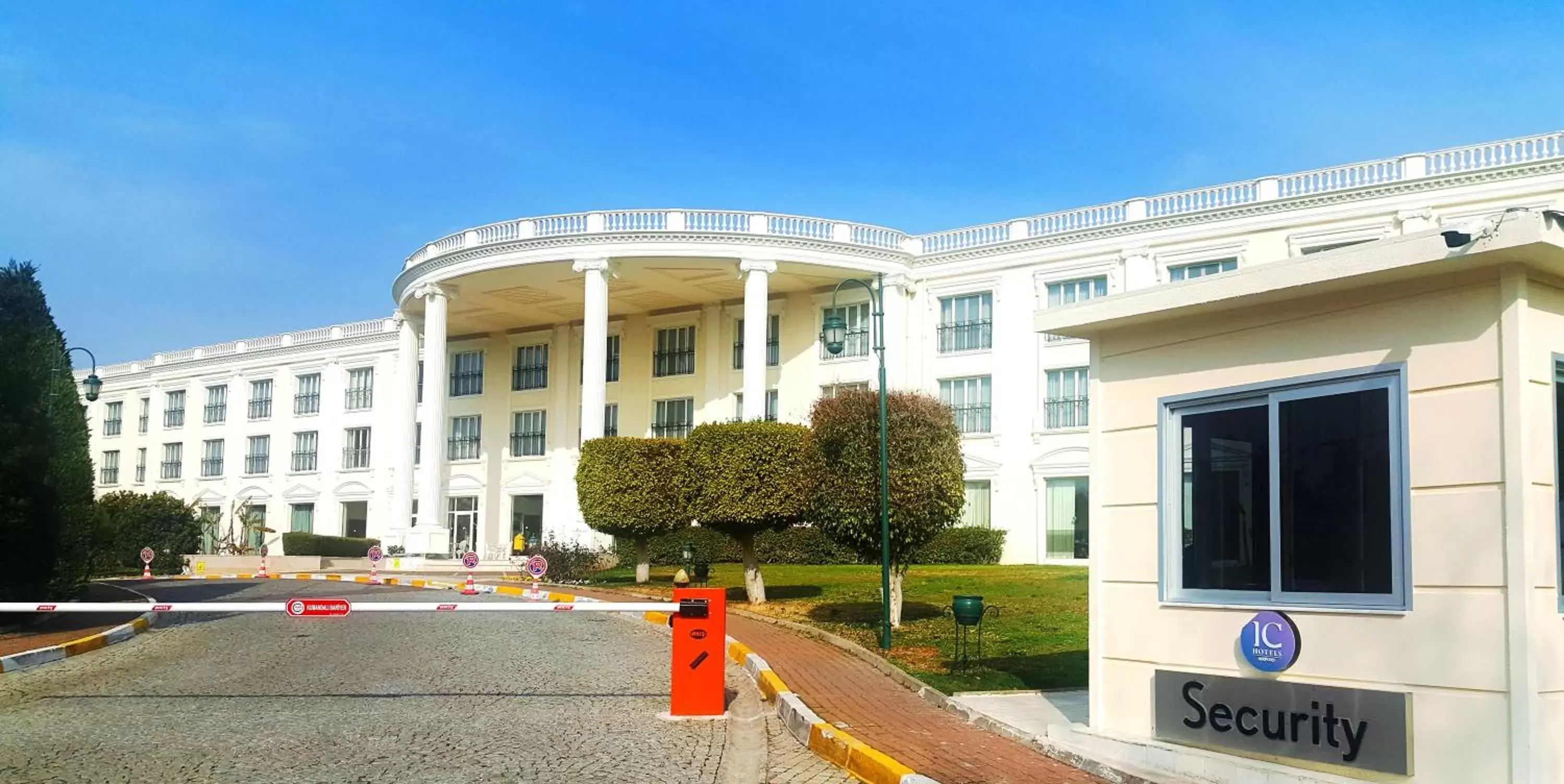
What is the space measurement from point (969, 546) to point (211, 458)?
44.0m

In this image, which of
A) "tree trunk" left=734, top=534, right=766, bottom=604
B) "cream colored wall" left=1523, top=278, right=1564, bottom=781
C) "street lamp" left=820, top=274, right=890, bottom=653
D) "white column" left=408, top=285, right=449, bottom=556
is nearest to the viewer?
"cream colored wall" left=1523, top=278, right=1564, bottom=781

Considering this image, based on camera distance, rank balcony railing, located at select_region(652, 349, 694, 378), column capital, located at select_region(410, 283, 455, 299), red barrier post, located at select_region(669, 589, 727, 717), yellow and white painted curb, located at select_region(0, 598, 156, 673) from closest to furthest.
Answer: red barrier post, located at select_region(669, 589, 727, 717)
yellow and white painted curb, located at select_region(0, 598, 156, 673)
column capital, located at select_region(410, 283, 455, 299)
balcony railing, located at select_region(652, 349, 694, 378)

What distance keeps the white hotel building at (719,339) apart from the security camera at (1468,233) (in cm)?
2325

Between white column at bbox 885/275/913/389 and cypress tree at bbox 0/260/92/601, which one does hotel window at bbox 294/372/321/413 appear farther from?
cypress tree at bbox 0/260/92/601

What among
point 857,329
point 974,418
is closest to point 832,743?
point 974,418

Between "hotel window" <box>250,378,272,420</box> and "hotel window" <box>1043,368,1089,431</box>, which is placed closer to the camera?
"hotel window" <box>1043,368,1089,431</box>

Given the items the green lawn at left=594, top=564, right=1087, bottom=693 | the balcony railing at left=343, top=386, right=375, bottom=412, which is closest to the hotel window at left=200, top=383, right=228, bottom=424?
the balcony railing at left=343, top=386, right=375, bottom=412

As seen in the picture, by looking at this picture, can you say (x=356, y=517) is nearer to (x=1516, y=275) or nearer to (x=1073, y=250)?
(x=1073, y=250)

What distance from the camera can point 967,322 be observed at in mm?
43719

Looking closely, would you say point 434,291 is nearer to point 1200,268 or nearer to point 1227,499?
point 1200,268

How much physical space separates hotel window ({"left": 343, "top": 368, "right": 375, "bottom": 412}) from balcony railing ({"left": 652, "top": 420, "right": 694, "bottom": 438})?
15.9 meters

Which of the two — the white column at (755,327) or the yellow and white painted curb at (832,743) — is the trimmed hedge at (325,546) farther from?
the yellow and white painted curb at (832,743)

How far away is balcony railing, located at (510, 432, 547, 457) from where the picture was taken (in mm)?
54562

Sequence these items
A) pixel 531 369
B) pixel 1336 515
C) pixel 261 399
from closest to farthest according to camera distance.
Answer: pixel 1336 515 < pixel 531 369 < pixel 261 399
